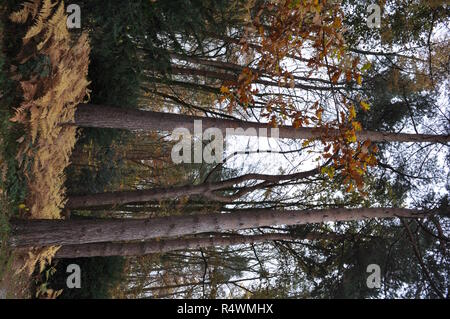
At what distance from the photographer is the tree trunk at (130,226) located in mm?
5602

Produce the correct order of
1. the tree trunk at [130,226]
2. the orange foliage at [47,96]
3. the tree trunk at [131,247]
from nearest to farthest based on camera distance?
the orange foliage at [47,96]
the tree trunk at [130,226]
the tree trunk at [131,247]

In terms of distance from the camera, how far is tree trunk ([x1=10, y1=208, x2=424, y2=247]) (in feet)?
18.4

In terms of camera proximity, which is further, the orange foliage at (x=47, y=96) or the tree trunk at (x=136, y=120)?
the tree trunk at (x=136, y=120)

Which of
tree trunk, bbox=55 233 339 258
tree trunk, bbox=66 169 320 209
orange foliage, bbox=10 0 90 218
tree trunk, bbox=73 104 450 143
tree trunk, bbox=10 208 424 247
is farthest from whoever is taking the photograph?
tree trunk, bbox=66 169 320 209

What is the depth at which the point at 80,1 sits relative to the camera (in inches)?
232

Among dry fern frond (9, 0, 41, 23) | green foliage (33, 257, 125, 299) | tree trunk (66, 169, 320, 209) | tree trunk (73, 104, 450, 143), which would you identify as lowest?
green foliage (33, 257, 125, 299)

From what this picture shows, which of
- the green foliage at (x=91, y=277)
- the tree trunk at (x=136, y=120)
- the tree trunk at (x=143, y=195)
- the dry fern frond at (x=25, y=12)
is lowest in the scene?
the green foliage at (x=91, y=277)

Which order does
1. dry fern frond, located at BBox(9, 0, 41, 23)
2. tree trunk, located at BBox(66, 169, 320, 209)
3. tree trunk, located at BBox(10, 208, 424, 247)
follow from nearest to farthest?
dry fern frond, located at BBox(9, 0, 41, 23) → tree trunk, located at BBox(10, 208, 424, 247) → tree trunk, located at BBox(66, 169, 320, 209)

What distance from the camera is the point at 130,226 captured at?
5.84 m

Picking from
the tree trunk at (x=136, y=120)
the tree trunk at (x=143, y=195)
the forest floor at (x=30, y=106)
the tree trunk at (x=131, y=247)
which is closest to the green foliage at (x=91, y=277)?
the tree trunk at (x=143, y=195)

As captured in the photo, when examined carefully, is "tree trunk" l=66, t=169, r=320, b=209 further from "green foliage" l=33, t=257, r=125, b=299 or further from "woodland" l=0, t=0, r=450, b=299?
"green foliage" l=33, t=257, r=125, b=299

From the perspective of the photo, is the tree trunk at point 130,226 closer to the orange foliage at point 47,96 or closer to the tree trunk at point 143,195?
the orange foliage at point 47,96

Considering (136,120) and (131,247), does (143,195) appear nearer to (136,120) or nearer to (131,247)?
(131,247)

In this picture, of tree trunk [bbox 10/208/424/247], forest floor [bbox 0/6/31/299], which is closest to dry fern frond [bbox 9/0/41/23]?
forest floor [bbox 0/6/31/299]
